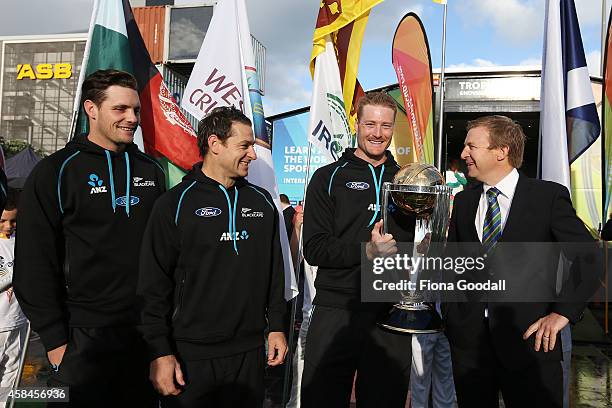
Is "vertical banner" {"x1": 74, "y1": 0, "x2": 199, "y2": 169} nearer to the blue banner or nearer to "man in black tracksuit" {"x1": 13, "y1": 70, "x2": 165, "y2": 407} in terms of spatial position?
"man in black tracksuit" {"x1": 13, "y1": 70, "x2": 165, "y2": 407}

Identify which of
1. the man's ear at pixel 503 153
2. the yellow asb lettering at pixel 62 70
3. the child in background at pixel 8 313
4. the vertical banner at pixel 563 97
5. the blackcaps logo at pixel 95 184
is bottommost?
the child in background at pixel 8 313

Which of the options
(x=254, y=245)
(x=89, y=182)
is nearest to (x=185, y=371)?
(x=254, y=245)

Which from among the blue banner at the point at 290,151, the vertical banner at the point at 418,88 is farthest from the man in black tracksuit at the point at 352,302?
the blue banner at the point at 290,151

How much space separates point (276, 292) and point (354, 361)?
0.55m

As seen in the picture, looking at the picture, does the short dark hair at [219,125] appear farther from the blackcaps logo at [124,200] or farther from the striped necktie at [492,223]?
the striped necktie at [492,223]

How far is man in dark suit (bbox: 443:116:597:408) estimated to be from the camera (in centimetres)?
232

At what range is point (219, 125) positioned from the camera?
8.23 feet

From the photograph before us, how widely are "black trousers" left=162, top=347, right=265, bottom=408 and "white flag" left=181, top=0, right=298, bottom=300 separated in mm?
1794

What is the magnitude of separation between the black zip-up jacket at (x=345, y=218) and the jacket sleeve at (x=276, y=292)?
0.17 metres

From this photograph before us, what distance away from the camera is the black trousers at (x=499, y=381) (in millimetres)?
2359

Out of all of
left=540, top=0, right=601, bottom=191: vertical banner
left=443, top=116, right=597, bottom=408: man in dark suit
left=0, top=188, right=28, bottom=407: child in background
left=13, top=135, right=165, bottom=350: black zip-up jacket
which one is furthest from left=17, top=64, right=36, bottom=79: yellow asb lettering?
left=443, top=116, right=597, bottom=408: man in dark suit

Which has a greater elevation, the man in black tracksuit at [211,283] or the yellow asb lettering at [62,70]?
the yellow asb lettering at [62,70]

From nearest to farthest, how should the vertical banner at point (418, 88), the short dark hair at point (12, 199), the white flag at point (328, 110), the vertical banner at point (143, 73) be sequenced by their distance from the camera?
the vertical banner at point (143, 73)
the short dark hair at point (12, 199)
the white flag at point (328, 110)
the vertical banner at point (418, 88)

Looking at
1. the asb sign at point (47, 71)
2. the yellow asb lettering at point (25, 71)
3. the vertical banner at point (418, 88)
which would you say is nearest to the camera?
the vertical banner at point (418, 88)
